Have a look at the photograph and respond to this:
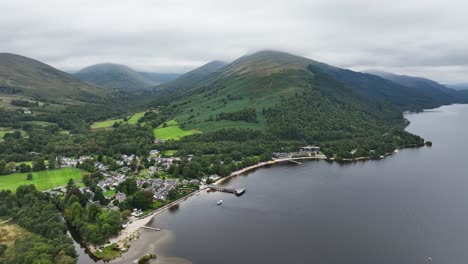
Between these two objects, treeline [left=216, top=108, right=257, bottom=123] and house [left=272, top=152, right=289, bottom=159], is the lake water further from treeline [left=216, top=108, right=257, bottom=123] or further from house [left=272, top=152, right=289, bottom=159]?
treeline [left=216, top=108, right=257, bottom=123]

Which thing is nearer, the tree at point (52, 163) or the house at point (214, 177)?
the house at point (214, 177)

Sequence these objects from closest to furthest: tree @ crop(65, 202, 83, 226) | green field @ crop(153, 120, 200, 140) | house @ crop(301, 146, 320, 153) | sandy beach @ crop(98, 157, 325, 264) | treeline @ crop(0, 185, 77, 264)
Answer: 1. treeline @ crop(0, 185, 77, 264)
2. sandy beach @ crop(98, 157, 325, 264)
3. tree @ crop(65, 202, 83, 226)
4. house @ crop(301, 146, 320, 153)
5. green field @ crop(153, 120, 200, 140)

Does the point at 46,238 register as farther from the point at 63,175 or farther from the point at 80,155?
the point at 80,155

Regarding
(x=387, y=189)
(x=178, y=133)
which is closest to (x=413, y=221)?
(x=387, y=189)

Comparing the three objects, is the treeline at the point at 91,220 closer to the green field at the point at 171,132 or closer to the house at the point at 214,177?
the house at the point at 214,177

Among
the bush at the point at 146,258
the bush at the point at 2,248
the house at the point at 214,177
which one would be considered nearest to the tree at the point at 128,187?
the house at the point at 214,177

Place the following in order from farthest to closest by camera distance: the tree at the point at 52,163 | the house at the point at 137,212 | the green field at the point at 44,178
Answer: the tree at the point at 52,163 → the green field at the point at 44,178 → the house at the point at 137,212

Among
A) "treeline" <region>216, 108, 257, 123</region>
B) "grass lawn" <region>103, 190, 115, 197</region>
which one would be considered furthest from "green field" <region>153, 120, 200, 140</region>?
"grass lawn" <region>103, 190, 115, 197</region>
